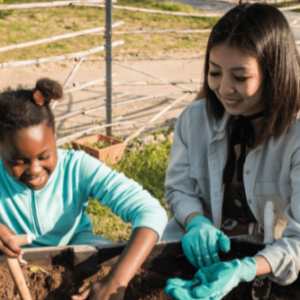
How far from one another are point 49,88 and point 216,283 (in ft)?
2.88

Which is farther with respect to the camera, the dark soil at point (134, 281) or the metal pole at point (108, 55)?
the metal pole at point (108, 55)

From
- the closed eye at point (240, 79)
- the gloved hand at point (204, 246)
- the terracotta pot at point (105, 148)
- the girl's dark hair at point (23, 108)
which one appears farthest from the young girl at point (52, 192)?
the terracotta pot at point (105, 148)

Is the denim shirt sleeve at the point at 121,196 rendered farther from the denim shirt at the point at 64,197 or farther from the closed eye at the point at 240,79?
the closed eye at the point at 240,79

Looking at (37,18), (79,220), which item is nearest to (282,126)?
(79,220)

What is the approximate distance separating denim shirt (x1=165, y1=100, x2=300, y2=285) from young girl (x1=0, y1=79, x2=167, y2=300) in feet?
1.24

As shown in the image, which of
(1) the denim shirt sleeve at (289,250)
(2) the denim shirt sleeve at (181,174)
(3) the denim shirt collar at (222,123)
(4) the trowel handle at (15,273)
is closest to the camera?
(4) the trowel handle at (15,273)

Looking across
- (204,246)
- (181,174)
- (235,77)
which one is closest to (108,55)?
(181,174)

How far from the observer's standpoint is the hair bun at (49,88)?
136 cm

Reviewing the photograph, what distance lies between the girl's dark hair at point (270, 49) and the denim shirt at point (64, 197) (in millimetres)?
613

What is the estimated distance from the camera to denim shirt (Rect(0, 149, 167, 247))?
1503mm

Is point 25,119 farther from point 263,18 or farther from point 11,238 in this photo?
point 263,18

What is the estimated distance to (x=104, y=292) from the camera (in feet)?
4.06

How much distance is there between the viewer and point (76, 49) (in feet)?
23.1

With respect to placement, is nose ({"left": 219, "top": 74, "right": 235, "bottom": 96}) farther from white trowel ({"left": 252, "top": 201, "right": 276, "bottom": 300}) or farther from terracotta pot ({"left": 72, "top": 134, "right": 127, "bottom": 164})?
terracotta pot ({"left": 72, "top": 134, "right": 127, "bottom": 164})
